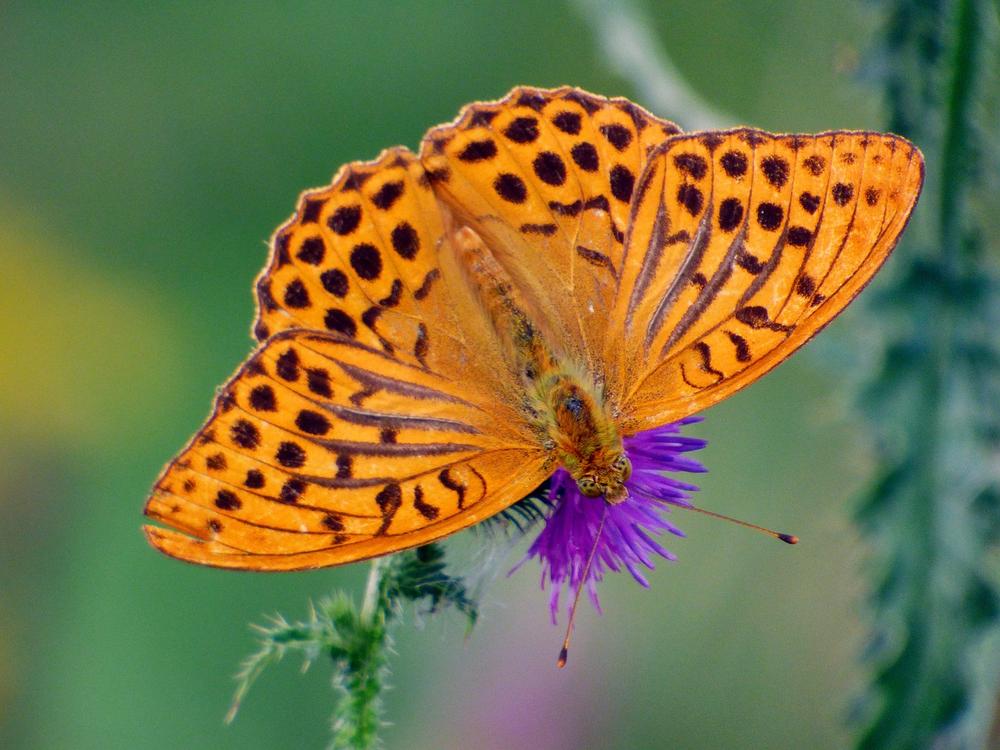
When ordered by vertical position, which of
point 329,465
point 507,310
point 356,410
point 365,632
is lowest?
point 365,632

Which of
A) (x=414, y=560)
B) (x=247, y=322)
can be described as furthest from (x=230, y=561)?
(x=247, y=322)

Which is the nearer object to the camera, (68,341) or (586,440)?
(586,440)

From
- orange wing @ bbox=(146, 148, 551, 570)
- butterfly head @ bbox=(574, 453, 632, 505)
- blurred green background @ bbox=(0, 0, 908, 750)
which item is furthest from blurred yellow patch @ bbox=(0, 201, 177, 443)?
butterfly head @ bbox=(574, 453, 632, 505)

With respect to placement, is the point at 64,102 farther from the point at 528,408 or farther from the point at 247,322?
the point at 528,408

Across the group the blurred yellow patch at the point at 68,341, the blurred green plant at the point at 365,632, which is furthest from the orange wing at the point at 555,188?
the blurred yellow patch at the point at 68,341

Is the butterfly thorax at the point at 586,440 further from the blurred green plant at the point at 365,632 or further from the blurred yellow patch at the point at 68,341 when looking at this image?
the blurred yellow patch at the point at 68,341

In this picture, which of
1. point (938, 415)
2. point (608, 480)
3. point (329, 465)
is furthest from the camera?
point (938, 415)

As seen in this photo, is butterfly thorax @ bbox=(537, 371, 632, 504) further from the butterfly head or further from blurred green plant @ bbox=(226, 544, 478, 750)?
blurred green plant @ bbox=(226, 544, 478, 750)

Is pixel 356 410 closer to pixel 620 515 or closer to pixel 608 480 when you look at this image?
pixel 608 480

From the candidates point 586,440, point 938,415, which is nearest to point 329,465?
point 586,440
